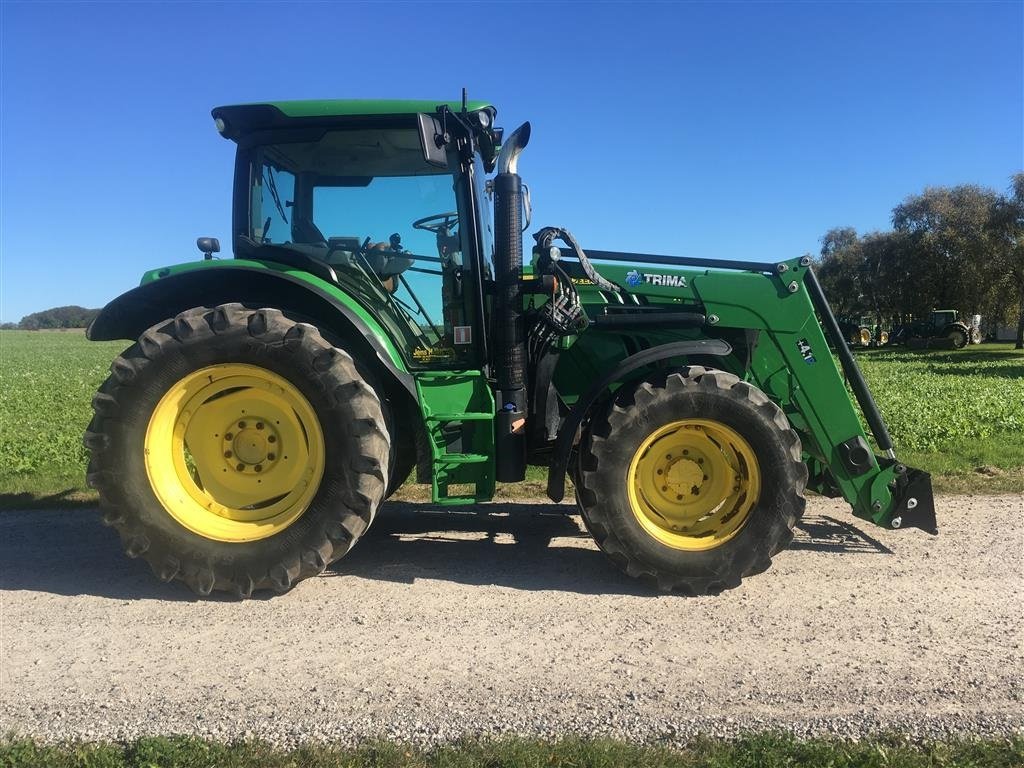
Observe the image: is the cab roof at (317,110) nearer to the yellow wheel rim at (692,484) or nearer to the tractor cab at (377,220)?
the tractor cab at (377,220)

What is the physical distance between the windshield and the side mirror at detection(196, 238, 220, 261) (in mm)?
392

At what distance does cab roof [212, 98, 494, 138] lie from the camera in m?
4.05

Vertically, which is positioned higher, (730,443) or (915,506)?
(730,443)

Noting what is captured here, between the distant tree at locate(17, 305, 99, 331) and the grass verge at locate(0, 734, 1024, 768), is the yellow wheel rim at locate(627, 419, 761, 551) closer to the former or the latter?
the grass verge at locate(0, 734, 1024, 768)

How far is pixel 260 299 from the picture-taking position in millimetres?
4176

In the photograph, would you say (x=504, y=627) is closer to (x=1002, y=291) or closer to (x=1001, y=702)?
(x=1001, y=702)

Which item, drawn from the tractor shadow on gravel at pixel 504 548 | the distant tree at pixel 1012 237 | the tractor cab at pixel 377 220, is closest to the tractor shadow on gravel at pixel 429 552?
the tractor shadow on gravel at pixel 504 548

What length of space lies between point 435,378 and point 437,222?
97 cm

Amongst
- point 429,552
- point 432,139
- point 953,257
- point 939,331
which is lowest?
point 429,552

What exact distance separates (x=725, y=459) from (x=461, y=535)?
1899 mm

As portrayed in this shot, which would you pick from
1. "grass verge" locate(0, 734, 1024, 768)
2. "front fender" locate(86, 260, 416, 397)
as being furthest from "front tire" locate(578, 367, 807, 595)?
"grass verge" locate(0, 734, 1024, 768)

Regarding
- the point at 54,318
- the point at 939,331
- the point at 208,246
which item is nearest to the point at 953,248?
the point at 939,331

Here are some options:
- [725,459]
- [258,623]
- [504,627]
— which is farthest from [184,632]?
[725,459]

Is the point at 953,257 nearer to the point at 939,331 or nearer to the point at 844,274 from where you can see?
the point at 939,331
